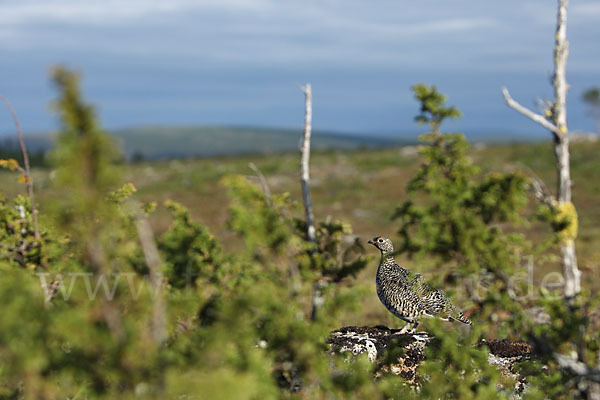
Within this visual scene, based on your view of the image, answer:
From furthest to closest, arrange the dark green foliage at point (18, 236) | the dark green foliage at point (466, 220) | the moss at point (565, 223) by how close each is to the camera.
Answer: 1. the dark green foliage at point (18, 236)
2. the moss at point (565, 223)
3. the dark green foliage at point (466, 220)

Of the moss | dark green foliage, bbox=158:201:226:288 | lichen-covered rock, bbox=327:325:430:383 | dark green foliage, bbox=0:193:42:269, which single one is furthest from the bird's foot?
dark green foliage, bbox=0:193:42:269

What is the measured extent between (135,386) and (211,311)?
97 cm

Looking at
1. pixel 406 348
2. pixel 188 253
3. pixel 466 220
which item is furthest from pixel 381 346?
pixel 466 220

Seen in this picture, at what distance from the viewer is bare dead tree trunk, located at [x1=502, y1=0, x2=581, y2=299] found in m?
7.03

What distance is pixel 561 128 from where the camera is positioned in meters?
7.32

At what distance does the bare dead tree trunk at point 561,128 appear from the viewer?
7031mm

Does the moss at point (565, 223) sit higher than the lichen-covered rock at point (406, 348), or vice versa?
the moss at point (565, 223)

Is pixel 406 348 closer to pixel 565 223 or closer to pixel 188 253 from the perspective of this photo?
pixel 565 223

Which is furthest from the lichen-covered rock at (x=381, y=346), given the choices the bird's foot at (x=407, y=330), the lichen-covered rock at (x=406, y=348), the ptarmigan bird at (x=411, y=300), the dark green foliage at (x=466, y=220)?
the dark green foliage at (x=466, y=220)

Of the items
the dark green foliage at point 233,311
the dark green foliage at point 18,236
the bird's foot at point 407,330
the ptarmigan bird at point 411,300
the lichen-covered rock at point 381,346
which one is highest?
the dark green foliage at point 233,311

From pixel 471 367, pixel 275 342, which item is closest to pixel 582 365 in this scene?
pixel 471 367

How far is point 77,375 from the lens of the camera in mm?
3947

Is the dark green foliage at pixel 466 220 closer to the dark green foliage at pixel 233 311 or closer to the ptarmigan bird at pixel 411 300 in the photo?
the dark green foliage at pixel 233 311

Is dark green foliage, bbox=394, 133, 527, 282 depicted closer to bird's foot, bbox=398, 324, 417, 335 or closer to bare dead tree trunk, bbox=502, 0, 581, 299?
bare dead tree trunk, bbox=502, 0, 581, 299
